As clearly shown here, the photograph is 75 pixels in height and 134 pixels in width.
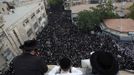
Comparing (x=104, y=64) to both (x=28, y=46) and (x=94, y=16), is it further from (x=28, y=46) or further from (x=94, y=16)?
(x=94, y=16)

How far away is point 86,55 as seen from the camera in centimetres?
2188

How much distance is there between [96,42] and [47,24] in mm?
15006

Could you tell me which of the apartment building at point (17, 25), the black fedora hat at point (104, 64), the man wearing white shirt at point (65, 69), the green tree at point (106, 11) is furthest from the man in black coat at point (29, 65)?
the green tree at point (106, 11)

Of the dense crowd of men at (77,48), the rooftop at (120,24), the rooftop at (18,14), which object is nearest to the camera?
the dense crowd of men at (77,48)

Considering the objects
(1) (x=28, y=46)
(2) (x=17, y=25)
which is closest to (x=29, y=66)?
(1) (x=28, y=46)

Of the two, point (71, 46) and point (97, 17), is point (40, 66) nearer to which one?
point (71, 46)

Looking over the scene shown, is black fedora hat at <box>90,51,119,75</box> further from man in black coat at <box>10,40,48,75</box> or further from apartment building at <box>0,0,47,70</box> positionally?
apartment building at <box>0,0,47,70</box>

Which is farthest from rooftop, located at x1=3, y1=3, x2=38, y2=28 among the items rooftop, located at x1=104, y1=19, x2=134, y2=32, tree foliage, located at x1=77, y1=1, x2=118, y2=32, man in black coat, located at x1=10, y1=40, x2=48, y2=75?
man in black coat, located at x1=10, y1=40, x2=48, y2=75

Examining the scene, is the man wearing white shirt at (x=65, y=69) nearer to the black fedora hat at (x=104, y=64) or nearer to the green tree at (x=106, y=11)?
the black fedora hat at (x=104, y=64)

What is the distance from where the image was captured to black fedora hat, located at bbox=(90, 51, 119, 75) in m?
4.71

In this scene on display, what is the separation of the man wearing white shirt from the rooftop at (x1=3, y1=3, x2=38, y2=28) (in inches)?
842

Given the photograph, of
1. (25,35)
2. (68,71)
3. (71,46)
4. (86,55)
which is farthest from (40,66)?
(25,35)

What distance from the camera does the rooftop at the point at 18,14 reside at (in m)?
27.4

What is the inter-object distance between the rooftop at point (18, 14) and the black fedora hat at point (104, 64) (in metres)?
22.1
